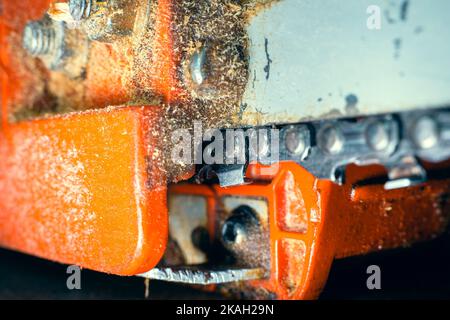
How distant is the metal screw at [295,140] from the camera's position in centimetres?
102

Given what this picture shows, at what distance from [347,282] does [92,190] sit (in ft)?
3.14

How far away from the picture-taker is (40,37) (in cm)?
149

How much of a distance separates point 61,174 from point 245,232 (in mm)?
543

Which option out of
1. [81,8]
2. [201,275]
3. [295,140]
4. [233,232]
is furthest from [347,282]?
[81,8]

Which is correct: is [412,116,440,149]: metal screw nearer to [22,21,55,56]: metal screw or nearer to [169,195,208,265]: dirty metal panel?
[169,195,208,265]: dirty metal panel

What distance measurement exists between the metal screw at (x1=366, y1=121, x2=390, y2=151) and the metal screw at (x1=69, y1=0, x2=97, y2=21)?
0.71 m

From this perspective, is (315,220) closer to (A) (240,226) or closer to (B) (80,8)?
(A) (240,226)

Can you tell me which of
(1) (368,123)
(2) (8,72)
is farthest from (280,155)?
(2) (8,72)

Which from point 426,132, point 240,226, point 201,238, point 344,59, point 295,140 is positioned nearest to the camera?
point 426,132

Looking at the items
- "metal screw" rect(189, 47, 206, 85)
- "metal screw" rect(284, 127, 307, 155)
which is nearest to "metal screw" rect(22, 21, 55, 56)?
"metal screw" rect(189, 47, 206, 85)

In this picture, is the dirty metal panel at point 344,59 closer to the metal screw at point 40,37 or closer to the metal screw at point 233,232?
the metal screw at point 233,232

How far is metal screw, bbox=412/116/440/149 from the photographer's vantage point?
773 millimetres

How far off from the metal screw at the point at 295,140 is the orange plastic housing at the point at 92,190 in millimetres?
296
